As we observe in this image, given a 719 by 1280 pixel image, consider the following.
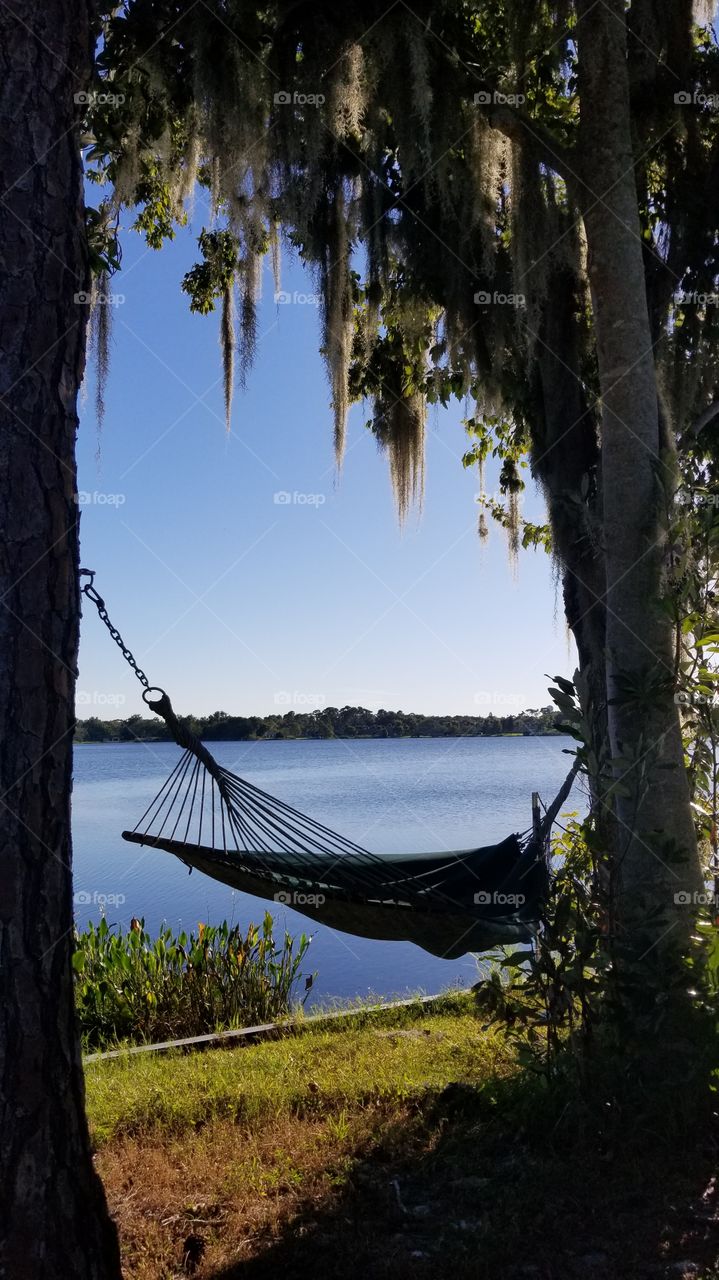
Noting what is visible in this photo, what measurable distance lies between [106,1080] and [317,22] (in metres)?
3.61

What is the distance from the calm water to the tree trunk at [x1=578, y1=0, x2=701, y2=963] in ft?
1.61

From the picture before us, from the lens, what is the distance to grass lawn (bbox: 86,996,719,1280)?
6.12 feet

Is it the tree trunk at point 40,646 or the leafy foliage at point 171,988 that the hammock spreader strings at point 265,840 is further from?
the leafy foliage at point 171,988

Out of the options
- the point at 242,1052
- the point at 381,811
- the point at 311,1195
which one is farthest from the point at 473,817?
the point at 311,1195

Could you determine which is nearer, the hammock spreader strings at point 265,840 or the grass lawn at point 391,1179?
the grass lawn at point 391,1179

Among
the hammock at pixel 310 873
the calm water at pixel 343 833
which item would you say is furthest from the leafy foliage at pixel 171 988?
the hammock at pixel 310 873

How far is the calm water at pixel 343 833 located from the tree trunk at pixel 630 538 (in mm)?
491

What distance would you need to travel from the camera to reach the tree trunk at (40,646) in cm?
160

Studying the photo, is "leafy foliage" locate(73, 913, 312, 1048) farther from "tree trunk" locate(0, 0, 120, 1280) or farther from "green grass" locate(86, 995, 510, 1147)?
"tree trunk" locate(0, 0, 120, 1280)

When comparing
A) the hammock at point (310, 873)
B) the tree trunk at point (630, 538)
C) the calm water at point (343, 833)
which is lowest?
the calm water at point (343, 833)

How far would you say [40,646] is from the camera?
1.71 metres

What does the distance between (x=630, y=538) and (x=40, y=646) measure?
173cm

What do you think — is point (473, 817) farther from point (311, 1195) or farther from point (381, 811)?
point (311, 1195)

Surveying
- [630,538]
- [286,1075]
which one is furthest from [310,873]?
[630,538]
